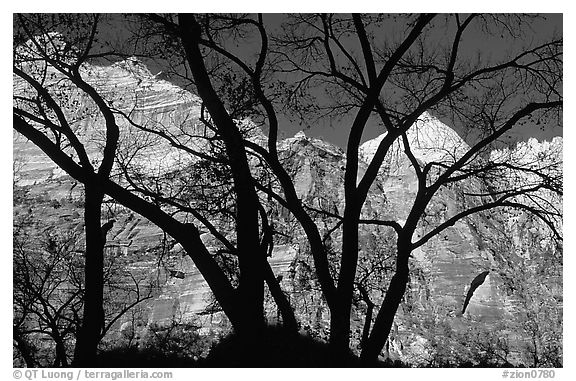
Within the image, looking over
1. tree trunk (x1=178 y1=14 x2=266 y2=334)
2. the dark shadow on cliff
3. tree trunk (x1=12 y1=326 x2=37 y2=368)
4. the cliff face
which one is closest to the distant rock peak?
the cliff face

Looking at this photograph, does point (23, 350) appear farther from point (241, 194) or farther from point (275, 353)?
point (241, 194)

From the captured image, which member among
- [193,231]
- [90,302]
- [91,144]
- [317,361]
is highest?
[91,144]

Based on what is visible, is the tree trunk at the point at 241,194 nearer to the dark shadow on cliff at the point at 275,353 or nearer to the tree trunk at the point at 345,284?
the dark shadow on cliff at the point at 275,353

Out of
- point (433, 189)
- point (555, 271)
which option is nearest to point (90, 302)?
point (433, 189)

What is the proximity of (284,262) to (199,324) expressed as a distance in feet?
2.94

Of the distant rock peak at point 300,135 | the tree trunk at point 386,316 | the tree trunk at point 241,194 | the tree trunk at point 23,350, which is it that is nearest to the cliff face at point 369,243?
the distant rock peak at point 300,135

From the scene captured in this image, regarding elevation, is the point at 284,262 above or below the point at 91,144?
below

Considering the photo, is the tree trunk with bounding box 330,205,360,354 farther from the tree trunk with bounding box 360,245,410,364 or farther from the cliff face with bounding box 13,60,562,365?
the cliff face with bounding box 13,60,562,365

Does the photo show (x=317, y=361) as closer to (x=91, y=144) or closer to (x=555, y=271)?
(x=555, y=271)

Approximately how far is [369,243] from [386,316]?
5.21 ft

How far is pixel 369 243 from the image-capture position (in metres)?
5.75

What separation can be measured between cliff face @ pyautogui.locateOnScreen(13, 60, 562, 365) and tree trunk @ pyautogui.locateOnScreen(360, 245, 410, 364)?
0.39m

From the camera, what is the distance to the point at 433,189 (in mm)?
4305

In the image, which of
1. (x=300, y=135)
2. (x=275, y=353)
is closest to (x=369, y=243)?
(x=300, y=135)
